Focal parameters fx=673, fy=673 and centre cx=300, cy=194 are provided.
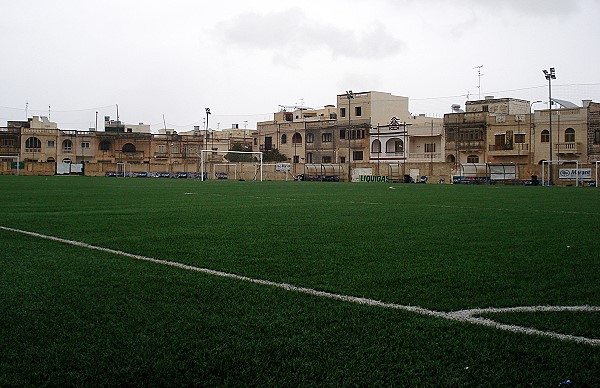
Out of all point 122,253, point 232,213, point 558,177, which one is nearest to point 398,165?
point 558,177

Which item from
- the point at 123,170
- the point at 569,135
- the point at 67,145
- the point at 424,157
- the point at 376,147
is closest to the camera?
the point at 569,135

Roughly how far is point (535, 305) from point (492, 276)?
4.79ft

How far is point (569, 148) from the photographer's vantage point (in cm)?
6625

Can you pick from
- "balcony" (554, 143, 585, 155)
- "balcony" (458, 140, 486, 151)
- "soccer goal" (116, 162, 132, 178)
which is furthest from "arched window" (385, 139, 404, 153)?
"soccer goal" (116, 162, 132, 178)

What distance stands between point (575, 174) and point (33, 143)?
2832 inches

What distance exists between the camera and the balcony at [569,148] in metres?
65.7

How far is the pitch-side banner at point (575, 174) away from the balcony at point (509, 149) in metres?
15.0

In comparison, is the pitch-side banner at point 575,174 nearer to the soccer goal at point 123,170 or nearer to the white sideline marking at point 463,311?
the soccer goal at point 123,170

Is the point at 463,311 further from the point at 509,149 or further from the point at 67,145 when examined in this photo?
the point at 67,145

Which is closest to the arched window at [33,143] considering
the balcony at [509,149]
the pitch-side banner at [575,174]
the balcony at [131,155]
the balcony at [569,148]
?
the balcony at [131,155]

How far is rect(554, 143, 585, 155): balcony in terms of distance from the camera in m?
65.7

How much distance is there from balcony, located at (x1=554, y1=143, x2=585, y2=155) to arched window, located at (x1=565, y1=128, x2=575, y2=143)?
0.69 meters

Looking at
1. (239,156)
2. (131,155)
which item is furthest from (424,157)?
(131,155)

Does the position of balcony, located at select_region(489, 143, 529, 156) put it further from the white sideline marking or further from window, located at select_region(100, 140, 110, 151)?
the white sideline marking
